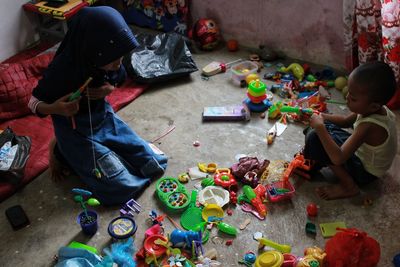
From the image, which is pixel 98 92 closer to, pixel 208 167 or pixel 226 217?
pixel 208 167

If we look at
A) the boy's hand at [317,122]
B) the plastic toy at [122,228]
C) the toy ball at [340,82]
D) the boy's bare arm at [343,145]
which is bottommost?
the plastic toy at [122,228]

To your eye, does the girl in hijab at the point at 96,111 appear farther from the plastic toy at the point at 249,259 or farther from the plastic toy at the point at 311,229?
the plastic toy at the point at 311,229

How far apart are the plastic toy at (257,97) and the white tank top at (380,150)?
710 millimetres

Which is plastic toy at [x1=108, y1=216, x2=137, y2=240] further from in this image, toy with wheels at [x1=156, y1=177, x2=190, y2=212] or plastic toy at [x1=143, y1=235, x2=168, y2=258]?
toy with wheels at [x1=156, y1=177, x2=190, y2=212]

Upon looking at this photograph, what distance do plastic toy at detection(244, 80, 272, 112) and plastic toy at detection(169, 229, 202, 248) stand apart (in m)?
1.04

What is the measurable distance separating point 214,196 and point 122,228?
457 millimetres

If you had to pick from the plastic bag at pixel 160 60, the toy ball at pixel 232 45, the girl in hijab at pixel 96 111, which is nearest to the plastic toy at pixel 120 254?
the girl in hijab at pixel 96 111

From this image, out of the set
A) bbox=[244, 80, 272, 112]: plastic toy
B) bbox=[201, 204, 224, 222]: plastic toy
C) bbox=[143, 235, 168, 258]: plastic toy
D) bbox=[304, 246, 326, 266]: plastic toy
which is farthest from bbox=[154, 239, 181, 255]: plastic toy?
bbox=[244, 80, 272, 112]: plastic toy

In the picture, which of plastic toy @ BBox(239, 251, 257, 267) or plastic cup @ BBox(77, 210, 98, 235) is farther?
plastic cup @ BBox(77, 210, 98, 235)

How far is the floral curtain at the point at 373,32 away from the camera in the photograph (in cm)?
229

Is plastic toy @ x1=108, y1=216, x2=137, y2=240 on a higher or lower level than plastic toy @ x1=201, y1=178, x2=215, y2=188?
higher

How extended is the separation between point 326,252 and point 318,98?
3.69 feet

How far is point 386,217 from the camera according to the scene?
6.23 feet

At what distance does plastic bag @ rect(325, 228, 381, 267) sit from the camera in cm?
160
